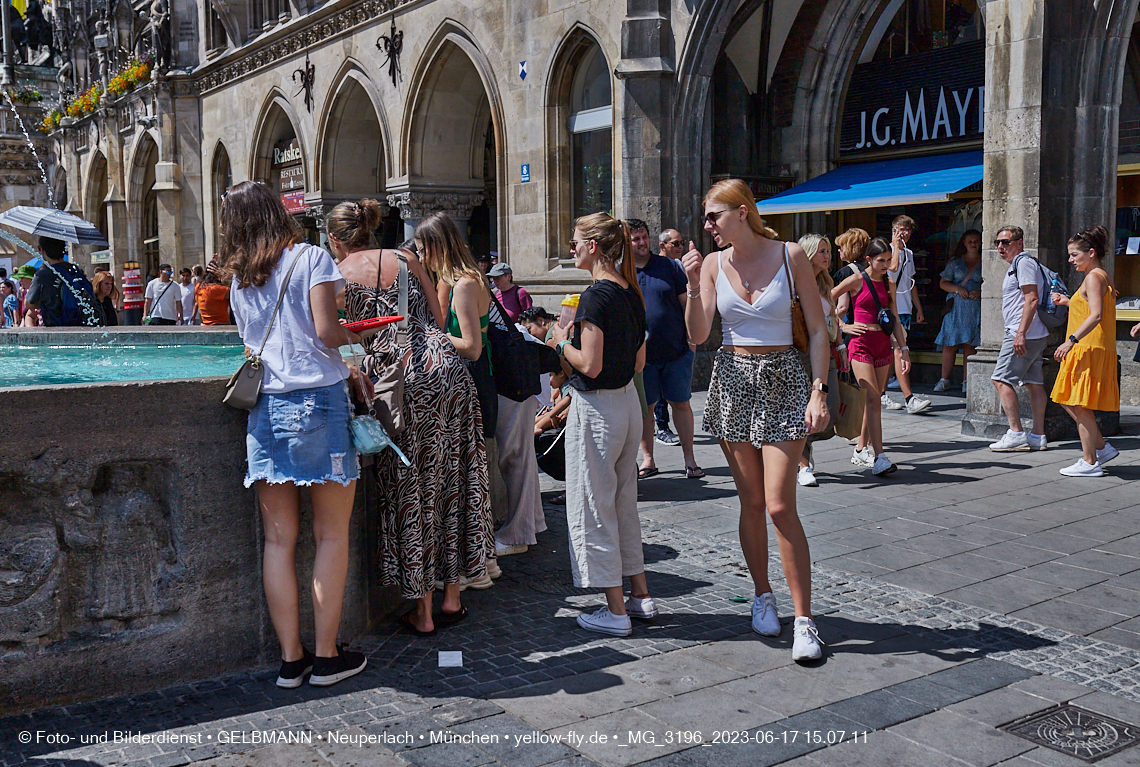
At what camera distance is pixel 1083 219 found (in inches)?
356

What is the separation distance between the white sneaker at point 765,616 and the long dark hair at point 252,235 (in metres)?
2.40

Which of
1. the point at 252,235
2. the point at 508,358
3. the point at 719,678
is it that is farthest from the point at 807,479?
the point at 252,235

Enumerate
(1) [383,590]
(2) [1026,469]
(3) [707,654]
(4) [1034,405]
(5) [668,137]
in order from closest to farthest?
(3) [707,654]
(1) [383,590]
(2) [1026,469]
(4) [1034,405]
(5) [668,137]

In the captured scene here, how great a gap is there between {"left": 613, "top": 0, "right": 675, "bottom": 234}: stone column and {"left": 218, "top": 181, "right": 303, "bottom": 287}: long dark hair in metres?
9.19

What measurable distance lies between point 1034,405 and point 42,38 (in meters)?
49.3

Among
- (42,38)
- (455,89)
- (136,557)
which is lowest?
(136,557)

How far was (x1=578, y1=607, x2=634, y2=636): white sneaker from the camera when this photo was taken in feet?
15.1

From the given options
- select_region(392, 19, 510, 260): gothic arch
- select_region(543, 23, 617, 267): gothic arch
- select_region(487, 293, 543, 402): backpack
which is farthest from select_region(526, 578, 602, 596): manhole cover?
select_region(392, 19, 510, 260): gothic arch

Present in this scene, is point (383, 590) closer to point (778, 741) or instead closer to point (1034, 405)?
point (778, 741)

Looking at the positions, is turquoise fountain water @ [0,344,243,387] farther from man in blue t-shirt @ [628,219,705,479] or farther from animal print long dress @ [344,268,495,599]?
man in blue t-shirt @ [628,219,705,479]

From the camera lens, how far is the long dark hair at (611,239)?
4594mm

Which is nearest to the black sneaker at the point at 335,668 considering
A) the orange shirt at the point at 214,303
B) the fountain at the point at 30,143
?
the orange shirt at the point at 214,303

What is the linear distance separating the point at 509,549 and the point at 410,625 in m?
1.32

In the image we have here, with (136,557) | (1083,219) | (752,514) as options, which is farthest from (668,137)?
(136,557)
